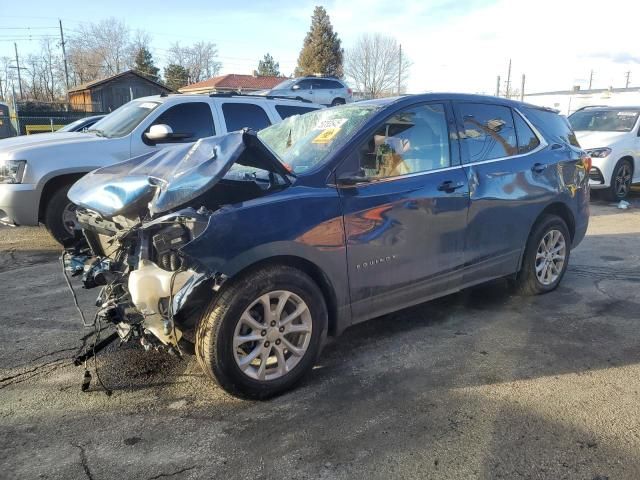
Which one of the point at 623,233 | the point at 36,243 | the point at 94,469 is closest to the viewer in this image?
Answer: the point at 94,469

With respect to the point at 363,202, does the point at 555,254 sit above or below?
below

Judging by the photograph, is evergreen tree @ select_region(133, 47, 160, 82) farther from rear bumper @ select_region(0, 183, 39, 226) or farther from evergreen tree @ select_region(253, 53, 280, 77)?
rear bumper @ select_region(0, 183, 39, 226)

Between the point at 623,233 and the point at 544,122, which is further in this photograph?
the point at 623,233

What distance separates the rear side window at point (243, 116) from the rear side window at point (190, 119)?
262 millimetres

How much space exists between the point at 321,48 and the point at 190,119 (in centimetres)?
5308

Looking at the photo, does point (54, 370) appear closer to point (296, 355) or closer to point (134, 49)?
point (296, 355)

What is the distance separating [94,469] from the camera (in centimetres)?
257

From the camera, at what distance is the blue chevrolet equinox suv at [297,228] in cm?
298

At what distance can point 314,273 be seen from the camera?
3.36 metres

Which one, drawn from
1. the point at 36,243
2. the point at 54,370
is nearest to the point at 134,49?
the point at 36,243

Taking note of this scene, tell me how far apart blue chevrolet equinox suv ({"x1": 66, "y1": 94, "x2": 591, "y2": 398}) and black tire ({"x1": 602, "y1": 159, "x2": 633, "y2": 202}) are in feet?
24.7

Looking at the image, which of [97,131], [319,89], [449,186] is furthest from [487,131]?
[319,89]

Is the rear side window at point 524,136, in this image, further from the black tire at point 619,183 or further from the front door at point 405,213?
the black tire at point 619,183

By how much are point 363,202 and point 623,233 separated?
20.5 feet
